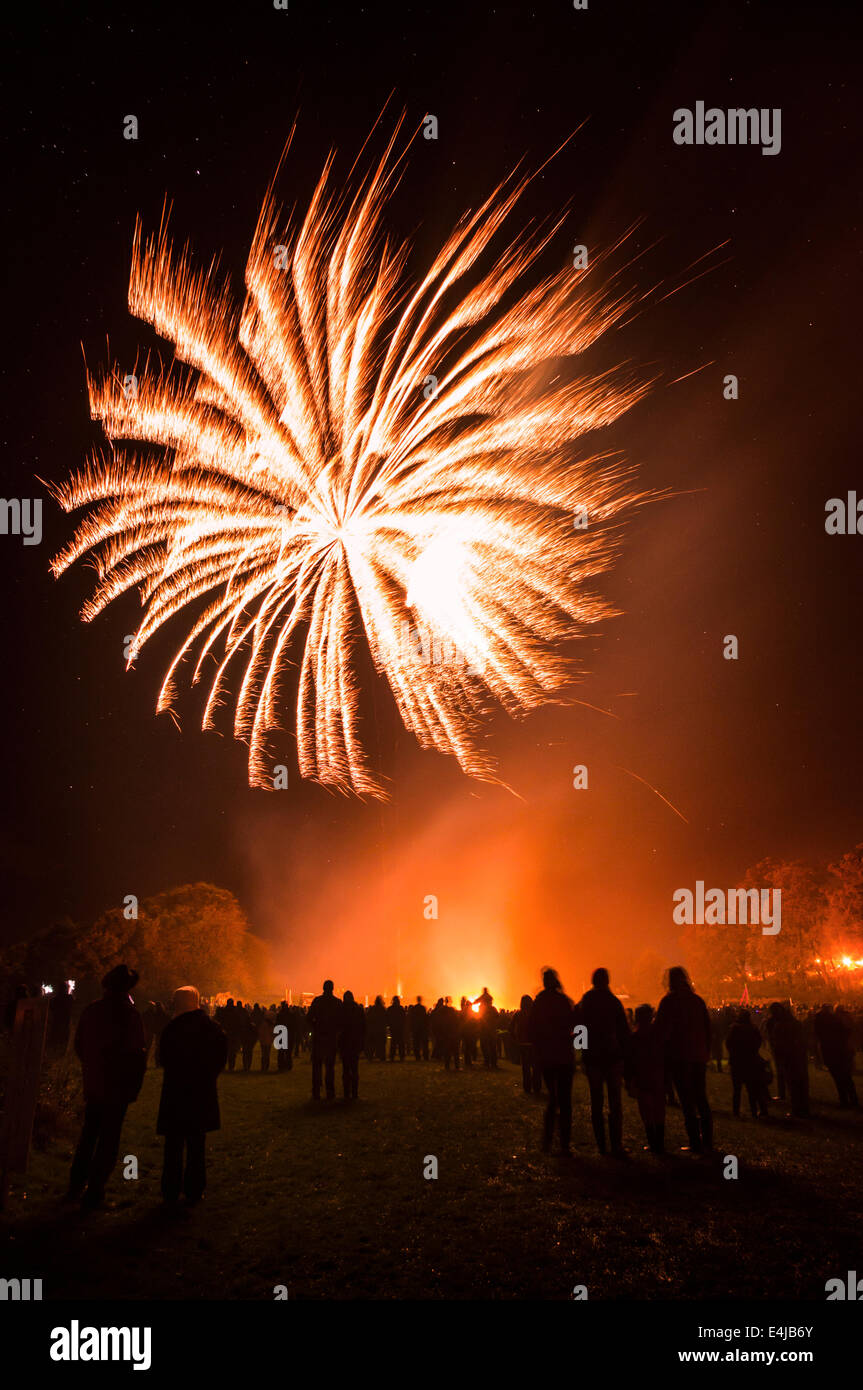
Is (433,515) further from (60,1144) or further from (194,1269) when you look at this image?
(194,1269)

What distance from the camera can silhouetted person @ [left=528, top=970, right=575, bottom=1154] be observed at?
8.38 meters

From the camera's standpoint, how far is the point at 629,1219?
20.1ft

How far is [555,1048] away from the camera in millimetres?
8359

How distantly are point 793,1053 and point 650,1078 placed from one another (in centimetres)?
423

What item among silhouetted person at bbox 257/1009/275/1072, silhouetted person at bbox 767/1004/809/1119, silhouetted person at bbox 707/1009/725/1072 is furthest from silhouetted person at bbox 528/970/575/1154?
silhouetted person at bbox 257/1009/275/1072

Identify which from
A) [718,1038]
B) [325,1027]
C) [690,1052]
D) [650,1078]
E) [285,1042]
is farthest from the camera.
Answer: [285,1042]

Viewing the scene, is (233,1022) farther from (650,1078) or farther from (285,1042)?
(650,1078)

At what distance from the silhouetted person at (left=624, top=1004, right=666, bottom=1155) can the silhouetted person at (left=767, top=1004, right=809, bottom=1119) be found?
3.72 m

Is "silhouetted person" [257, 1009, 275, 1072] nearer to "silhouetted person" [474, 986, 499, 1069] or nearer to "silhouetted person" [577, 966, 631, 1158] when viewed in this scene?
"silhouetted person" [474, 986, 499, 1069]

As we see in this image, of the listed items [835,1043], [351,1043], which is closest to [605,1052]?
[351,1043]

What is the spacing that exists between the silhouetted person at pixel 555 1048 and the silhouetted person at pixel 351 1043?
475 centimetres

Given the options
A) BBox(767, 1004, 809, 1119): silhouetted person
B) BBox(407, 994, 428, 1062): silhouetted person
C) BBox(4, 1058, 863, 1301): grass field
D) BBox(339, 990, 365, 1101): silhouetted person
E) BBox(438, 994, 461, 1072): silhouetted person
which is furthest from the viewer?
BBox(407, 994, 428, 1062): silhouetted person

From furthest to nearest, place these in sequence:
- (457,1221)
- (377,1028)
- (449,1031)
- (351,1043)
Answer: (377,1028) → (449,1031) → (351,1043) → (457,1221)

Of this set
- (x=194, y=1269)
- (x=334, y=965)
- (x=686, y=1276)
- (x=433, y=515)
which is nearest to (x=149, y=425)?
(x=433, y=515)
